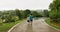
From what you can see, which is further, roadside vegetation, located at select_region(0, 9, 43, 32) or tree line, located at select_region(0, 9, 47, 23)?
tree line, located at select_region(0, 9, 47, 23)

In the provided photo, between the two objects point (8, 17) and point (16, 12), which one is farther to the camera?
point (16, 12)

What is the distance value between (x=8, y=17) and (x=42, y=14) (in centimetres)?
3215

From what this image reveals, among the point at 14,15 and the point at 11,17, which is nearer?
the point at 11,17

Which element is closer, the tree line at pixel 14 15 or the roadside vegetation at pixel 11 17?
the roadside vegetation at pixel 11 17

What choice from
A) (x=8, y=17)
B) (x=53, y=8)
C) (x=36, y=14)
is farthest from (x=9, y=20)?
(x=36, y=14)

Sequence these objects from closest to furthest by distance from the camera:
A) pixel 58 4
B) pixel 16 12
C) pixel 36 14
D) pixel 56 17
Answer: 1. pixel 58 4
2. pixel 56 17
3. pixel 16 12
4. pixel 36 14

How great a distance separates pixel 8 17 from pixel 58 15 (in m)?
8.84

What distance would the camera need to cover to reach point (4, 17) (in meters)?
36.6

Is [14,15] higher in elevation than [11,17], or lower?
lower

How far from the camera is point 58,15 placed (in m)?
33.0

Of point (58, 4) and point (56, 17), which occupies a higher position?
point (58, 4)

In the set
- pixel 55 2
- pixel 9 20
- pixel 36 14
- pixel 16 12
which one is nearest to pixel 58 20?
pixel 55 2

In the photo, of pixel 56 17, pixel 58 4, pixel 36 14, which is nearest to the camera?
pixel 58 4

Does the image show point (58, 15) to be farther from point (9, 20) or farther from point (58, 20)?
point (9, 20)
